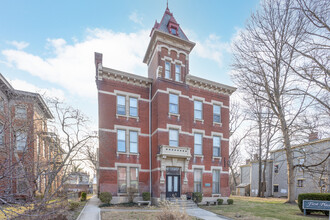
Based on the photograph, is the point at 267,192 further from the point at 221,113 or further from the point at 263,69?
the point at 263,69

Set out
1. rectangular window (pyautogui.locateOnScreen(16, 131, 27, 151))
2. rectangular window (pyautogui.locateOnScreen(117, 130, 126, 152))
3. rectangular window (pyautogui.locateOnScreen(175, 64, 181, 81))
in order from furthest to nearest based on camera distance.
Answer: rectangular window (pyautogui.locateOnScreen(175, 64, 181, 81)), rectangular window (pyautogui.locateOnScreen(117, 130, 126, 152)), rectangular window (pyautogui.locateOnScreen(16, 131, 27, 151))

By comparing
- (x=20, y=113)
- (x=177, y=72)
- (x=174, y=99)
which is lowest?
(x=20, y=113)

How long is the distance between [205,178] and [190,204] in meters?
3.92

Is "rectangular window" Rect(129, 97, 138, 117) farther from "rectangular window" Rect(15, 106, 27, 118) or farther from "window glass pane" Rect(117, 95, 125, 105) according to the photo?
"rectangular window" Rect(15, 106, 27, 118)

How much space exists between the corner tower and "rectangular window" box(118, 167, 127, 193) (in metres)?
9.42

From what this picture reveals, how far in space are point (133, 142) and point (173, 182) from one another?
5293 millimetres

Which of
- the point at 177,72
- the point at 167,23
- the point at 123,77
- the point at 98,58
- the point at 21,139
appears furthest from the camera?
the point at 167,23

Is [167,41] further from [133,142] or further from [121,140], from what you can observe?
[121,140]

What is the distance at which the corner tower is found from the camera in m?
19.7

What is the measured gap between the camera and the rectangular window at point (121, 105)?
1889cm

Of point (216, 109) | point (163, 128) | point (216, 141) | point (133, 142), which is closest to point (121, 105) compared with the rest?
point (133, 142)

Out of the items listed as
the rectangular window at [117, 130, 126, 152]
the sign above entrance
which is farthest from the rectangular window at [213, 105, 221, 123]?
the rectangular window at [117, 130, 126, 152]

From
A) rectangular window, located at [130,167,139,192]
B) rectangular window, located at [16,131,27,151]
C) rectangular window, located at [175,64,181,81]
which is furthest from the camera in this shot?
rectangular window, located at [175,64,181,81]

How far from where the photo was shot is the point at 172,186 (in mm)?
18062
